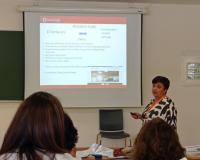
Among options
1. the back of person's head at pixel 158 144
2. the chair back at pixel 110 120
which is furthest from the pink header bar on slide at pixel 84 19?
the back of person's head at pixel 158 144

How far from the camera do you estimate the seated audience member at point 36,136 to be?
1358 mm

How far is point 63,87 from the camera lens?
5.22 metres

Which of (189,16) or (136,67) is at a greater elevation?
(189,16)

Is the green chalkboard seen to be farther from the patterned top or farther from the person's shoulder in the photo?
the person's shoulder

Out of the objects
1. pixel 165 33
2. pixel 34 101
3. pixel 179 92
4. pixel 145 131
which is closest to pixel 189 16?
pixel 165 33

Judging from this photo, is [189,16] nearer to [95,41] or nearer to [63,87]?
[95,41]

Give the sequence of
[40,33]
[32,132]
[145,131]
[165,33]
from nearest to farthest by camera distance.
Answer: [32,132]
[145,131]
[40,33]
[165,33]

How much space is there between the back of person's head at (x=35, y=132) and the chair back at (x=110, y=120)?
154 inches

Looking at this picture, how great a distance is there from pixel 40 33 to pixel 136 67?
146 centimetres

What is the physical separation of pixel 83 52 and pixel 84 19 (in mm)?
473

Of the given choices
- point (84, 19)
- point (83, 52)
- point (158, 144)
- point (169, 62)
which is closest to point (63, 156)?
point (158, 144)

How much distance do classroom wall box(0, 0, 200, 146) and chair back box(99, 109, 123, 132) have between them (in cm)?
11

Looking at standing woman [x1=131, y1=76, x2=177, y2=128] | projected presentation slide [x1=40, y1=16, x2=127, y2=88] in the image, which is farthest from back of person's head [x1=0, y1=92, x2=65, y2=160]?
projected presentation slide [x1=40, y1=16, x2=127, y2=88]

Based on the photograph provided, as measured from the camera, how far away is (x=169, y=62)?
18.3ft
